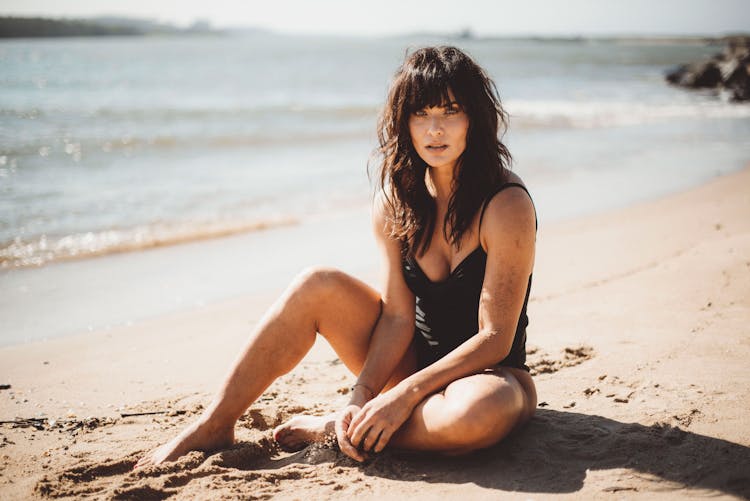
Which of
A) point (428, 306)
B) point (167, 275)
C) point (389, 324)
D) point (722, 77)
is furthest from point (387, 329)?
point (722, 77)

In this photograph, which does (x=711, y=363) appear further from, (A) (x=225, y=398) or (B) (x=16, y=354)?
(B) (x=16, y=354)

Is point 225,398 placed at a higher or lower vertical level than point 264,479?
higher

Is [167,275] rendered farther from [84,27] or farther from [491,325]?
[84,27]

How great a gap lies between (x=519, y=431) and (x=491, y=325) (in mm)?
535

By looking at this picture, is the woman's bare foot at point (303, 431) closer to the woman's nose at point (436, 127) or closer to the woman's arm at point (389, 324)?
the woman's arm at point (389, 324)

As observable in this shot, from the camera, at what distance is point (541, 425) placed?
9.16 ft

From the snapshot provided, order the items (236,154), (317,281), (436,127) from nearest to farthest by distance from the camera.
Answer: (436,127), (317,281), (236,154)

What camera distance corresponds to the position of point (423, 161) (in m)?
2.88

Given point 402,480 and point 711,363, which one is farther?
point 711,363

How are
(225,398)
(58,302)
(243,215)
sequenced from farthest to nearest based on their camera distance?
(243,215)
(58,302)
(225,398)

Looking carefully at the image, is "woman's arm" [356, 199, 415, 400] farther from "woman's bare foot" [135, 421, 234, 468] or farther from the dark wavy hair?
"woman's bare foot" [135, 421, 234, 468]

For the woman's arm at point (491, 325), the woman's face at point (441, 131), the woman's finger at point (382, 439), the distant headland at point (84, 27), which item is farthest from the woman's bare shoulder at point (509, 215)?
the distant headland at point (84, 27)

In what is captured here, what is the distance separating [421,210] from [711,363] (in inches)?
63.8

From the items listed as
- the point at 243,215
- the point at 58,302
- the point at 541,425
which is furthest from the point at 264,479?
the point at 243,215
